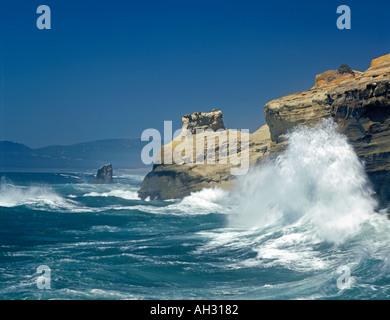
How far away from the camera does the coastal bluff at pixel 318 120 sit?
25.0 meters

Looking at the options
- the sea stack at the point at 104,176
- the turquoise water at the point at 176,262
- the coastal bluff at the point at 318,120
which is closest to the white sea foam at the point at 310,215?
the turquoise water at the point at 176,262

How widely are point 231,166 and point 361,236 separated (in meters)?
30.4

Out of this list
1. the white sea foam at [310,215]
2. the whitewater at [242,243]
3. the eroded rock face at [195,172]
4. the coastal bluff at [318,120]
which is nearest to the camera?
the whitewater at [242,243]

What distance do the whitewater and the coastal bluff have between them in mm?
1035

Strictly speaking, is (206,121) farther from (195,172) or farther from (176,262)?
(176,262)

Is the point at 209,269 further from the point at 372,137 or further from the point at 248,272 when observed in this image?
the point at 372,137

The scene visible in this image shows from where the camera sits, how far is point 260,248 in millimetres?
24016

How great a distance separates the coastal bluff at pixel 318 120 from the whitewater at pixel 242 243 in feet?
3.40

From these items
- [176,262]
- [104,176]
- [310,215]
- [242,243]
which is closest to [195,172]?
[310,215]

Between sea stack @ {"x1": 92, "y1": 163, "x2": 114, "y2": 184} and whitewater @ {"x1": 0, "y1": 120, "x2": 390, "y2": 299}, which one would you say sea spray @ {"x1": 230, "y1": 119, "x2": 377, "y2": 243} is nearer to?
whitewater @ {"x1": 0, "y1": 120, "x2": 390, "y2": 299}

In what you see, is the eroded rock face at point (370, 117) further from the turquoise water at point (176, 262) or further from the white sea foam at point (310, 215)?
the turquoise water at point (176, 262)

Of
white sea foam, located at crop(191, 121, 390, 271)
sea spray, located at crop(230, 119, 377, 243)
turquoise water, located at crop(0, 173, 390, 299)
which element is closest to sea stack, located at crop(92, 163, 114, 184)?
turquoise water, located at crop(0, 173, 390, 299)

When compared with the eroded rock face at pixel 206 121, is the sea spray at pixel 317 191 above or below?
below
